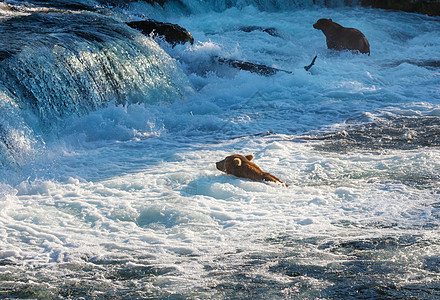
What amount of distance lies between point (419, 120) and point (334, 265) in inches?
178

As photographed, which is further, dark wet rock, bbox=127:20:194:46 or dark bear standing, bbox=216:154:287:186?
dark wet rock, bbox=127:20:194:46

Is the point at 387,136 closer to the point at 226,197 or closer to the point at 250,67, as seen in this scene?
the point at 226,197

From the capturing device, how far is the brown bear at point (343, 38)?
1235 centimetres

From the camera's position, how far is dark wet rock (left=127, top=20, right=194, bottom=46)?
10.0 metres

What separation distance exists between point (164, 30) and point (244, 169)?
21.3ft

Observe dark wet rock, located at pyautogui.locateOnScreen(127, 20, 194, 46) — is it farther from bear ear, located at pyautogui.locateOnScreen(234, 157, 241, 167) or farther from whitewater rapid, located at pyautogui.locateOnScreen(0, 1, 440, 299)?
bear ear, located at pyautogui.locateOnScreen(234, 157, 241, 167)

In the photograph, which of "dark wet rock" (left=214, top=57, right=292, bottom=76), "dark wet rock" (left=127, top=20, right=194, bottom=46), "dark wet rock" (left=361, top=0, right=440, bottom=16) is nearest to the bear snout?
"dark wet rock" (left=214, top=57, right=292, bottom=76)

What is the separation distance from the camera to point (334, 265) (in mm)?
2838

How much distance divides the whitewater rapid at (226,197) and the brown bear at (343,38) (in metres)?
3.84

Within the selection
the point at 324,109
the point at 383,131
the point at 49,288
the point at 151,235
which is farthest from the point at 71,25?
the point at 49,288

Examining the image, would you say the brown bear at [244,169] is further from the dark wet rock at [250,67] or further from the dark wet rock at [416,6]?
the dark wet rock at [416,6]

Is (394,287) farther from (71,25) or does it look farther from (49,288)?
(71,25)

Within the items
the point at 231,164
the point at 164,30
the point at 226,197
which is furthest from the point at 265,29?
the point at 226,197

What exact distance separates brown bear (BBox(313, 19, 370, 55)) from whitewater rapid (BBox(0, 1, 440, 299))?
151 inches
